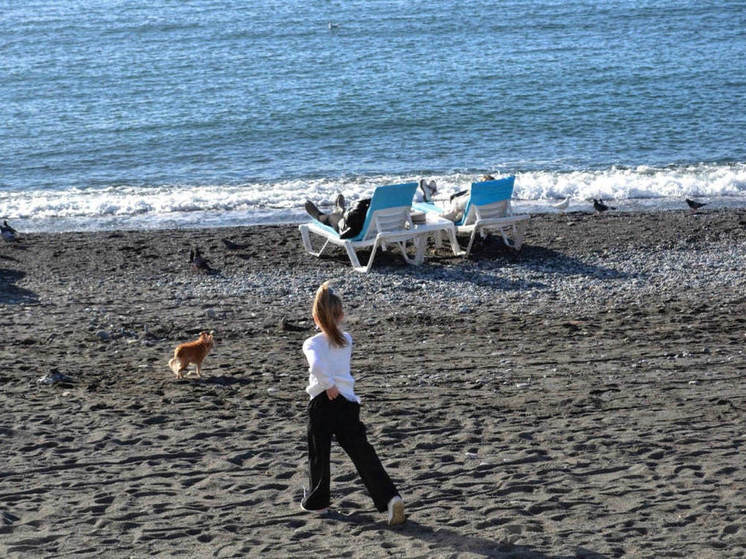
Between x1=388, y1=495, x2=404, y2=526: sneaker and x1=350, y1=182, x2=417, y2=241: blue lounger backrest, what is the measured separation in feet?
23.1

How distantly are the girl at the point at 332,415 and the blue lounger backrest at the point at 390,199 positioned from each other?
686 centimetres

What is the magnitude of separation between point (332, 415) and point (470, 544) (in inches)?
37.0

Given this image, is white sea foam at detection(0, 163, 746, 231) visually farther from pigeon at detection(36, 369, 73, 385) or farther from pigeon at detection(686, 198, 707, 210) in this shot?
pigeon at detection(36, 369, 73, 385)

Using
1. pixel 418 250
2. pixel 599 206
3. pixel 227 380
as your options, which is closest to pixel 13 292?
pixel 227 380

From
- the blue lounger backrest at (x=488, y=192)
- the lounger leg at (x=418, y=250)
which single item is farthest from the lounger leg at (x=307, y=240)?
the blue lounger backrest at (x=488, y=192)

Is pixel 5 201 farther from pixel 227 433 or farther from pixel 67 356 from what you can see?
pixel 227 433

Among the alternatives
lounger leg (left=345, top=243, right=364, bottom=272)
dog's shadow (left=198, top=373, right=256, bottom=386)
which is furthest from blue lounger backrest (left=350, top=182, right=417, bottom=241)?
dog's shadow (left=198, top=373, right=256, bottom=386)

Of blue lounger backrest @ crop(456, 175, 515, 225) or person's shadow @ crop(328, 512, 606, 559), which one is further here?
blue lounger backrest @ crop(456, 175, 515, 225)

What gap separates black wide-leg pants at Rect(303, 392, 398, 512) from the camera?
17.0ft

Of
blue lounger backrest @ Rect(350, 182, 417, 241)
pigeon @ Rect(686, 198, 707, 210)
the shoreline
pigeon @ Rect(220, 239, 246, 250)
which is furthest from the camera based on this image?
the shoreline

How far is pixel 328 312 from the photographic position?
195 inches

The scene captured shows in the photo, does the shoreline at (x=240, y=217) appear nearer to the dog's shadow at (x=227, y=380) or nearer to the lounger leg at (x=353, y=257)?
the lounger leg at (x=353, y=257)

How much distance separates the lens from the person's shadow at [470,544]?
4805 mm

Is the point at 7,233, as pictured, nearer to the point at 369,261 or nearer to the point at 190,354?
the point at 369,261
